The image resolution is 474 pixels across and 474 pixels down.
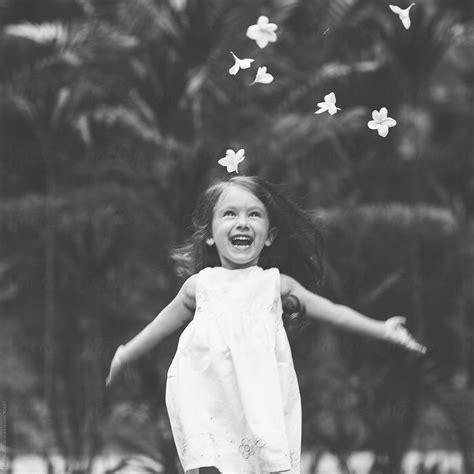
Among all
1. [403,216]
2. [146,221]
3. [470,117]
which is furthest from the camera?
[470,117]

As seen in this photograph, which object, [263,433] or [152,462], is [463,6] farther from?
[263,433]

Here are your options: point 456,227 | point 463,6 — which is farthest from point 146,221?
point 463,6

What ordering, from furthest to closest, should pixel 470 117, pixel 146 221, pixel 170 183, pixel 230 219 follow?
pixel 470 117
pixel 146 221
pixel 170 183
pixel 230 219

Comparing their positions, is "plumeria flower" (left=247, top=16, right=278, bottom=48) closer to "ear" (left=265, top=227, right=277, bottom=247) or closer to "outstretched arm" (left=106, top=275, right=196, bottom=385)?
"ear" (left=265, top=227, right=277, bottom=247)

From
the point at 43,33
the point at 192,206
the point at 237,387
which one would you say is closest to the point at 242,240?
the point at 237,387

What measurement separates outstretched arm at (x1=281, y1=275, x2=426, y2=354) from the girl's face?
0.16m

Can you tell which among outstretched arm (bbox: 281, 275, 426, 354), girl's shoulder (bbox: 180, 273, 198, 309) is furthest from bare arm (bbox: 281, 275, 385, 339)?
girl's shoulder (bbox: 180, 273, 198, 309)

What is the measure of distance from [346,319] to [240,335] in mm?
413

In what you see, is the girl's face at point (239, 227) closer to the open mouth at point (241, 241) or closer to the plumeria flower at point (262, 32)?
the open mouth at point (241, 241)

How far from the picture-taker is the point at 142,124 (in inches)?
297

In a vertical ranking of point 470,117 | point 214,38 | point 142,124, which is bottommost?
point 142,124

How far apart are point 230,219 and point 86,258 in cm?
400

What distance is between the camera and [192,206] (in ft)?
22.7

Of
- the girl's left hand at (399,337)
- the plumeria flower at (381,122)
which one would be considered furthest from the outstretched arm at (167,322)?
the plumeria flower at (381,122)
